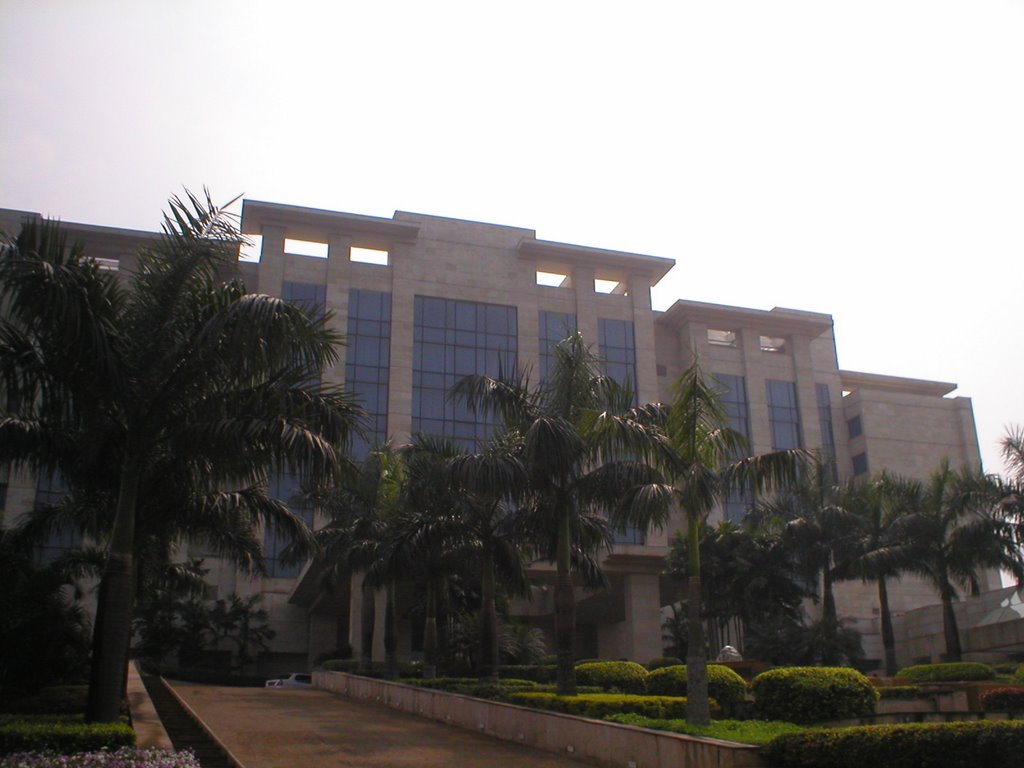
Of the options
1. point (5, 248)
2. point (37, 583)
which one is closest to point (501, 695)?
point (37, 583)

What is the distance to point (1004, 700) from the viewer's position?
21203mm

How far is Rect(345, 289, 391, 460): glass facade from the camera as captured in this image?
57250 mm

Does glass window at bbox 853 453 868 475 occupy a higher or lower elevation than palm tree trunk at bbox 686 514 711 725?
higher

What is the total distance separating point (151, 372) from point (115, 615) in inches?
143

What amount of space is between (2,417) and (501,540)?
12314 mm

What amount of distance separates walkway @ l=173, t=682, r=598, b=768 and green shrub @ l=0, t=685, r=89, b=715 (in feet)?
9.25

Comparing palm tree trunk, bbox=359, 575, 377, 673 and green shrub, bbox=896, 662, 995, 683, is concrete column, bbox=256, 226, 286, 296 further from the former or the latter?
green shrub, bbox=896, 662, 995, 683

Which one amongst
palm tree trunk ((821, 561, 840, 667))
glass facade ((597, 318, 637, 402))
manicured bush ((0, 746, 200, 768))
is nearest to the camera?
manicured bush ((0, 746, 200, 768))

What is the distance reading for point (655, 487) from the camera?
1875 centimetres

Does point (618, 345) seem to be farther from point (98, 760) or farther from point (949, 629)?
point (98, 760)

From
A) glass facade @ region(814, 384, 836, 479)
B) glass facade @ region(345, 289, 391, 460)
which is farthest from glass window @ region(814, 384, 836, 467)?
glass facade @ region(345, 289, 391, 460)

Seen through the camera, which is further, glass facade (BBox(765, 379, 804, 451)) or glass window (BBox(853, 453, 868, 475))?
glass window (BBox(853, 453, 868, 475))

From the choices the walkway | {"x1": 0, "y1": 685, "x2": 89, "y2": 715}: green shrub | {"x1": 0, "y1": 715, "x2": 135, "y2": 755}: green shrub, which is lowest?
the walkway

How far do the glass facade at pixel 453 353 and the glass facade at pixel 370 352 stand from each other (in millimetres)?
1805
